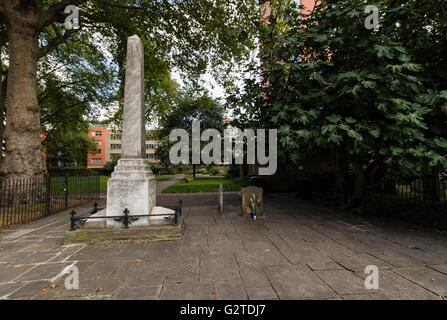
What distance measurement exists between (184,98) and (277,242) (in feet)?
89.2

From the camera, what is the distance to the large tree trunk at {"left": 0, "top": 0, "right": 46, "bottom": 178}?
810 centimetres

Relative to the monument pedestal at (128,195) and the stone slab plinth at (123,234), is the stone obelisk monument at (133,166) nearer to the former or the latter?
the monument pedestal at (128,195)

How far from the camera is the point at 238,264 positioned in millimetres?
3195

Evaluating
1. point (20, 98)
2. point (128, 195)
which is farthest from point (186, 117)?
point (128, 195)

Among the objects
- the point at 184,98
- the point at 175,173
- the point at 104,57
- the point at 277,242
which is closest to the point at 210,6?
the point at 104,57

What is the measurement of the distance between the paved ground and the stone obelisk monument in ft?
2.78

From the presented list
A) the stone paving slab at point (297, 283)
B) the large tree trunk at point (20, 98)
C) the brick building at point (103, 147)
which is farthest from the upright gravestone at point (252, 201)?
the brick building at point (103, 147)

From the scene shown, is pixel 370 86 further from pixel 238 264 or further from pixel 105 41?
pixel 105 41

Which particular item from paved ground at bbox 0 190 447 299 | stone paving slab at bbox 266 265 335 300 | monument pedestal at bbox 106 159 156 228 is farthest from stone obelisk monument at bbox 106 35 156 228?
stone paving slab at bbox 266 265 335 300

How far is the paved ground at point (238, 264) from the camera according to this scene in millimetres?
2449

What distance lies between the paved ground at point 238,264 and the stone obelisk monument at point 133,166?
85cm

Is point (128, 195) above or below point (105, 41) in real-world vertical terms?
below

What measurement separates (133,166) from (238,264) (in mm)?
3413
